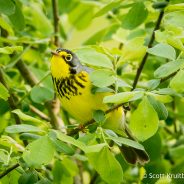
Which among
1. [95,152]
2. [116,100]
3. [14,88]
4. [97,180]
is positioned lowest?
[97,180]

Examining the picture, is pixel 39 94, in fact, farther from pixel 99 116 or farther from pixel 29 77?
pixel 99 116

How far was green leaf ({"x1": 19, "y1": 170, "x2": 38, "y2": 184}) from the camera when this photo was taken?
4.91 ft

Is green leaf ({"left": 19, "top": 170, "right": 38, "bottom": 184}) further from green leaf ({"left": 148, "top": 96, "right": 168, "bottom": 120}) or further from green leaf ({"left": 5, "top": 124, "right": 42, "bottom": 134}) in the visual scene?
green leaf ({"left": 148, "top": 96, "right": 168, "bottom": 120})

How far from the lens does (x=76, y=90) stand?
2.14 metres

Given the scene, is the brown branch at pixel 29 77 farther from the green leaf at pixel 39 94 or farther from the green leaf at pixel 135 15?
the green leaf at pixel 135 15

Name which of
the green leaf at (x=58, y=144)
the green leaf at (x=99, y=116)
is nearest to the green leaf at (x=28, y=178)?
the green leaf at (x=58, y=144)

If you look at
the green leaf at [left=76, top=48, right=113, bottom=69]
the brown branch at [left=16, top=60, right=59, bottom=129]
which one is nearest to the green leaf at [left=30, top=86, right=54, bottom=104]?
the brown branch at [left=16, top=60, right=59, bottom=129]

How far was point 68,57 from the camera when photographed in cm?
222

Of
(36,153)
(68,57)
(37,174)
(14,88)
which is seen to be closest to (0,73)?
(14,88)

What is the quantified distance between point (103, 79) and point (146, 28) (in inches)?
32.4

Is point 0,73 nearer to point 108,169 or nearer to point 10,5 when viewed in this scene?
point 10,5

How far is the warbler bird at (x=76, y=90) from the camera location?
2117 mm

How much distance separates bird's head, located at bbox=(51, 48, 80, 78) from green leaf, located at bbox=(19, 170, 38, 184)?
2.41 ft

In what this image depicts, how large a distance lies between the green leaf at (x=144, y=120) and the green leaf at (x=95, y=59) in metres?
0.16
